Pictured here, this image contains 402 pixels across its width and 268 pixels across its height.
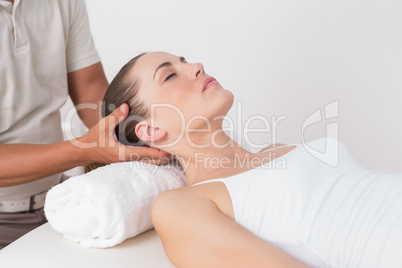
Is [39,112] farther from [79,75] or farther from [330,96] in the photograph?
[330,96]

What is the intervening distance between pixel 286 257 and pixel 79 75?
1.20 meters

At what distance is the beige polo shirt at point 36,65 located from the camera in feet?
5.48

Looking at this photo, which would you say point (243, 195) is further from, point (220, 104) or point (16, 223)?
point (16, 223)

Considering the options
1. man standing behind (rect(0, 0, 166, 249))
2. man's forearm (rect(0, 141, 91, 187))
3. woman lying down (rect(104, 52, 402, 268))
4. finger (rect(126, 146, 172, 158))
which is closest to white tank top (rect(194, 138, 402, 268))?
woman lying down (rect(104, 52, 402, 268))

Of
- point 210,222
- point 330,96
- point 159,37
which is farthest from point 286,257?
point 159,37

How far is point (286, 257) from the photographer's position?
112 centimetres

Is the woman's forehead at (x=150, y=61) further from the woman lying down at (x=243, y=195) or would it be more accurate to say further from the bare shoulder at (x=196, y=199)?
the bare shoulder at (x=196, y=199)

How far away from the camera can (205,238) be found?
1.16m

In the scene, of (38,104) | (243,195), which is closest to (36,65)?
(38,104)

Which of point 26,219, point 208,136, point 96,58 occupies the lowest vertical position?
point 26,219

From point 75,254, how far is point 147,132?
1.40ft

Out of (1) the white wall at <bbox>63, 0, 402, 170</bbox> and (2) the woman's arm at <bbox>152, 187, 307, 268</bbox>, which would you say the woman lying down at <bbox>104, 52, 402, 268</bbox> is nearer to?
(2) the woman's arm at <bbox>152, 187, 307, 268</bbox>

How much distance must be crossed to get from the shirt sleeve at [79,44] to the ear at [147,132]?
565mm

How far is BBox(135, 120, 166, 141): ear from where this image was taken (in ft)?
5.01
